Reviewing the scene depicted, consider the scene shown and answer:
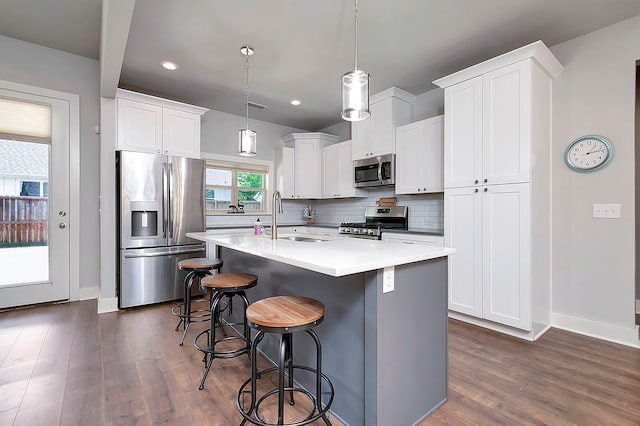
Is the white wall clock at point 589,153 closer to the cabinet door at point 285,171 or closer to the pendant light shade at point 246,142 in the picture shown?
the pendant light shade at point 246,142

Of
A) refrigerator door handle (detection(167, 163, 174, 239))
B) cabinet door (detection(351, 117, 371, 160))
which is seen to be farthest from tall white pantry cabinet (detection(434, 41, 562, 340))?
refrigerator door handle (detection(167, 163, 174, 239))

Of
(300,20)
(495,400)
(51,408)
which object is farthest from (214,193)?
(495,400)

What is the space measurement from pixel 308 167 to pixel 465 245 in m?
3.18

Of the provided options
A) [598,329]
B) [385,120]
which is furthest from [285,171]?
[598,329]

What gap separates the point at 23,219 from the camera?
3.42 meters

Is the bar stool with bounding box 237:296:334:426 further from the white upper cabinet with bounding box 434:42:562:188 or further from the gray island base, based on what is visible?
the white upper cabinet with bounding box 434:42:562:188

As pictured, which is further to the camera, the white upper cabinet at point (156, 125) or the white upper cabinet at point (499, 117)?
the white upper cabinet at point (156, 125)

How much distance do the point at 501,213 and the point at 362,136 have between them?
7.67 feet

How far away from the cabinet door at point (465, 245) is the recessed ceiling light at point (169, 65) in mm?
3282

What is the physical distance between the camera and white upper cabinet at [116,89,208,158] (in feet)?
11.6

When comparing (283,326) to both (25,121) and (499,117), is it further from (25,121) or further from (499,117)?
(25,121)

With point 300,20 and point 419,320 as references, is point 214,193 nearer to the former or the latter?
point 300,20

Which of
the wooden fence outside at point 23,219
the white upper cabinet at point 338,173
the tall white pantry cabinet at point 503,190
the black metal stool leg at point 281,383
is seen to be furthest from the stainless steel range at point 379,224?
the wooden fence outside at point 23,219

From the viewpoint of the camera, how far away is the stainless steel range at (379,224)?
4.18 m
